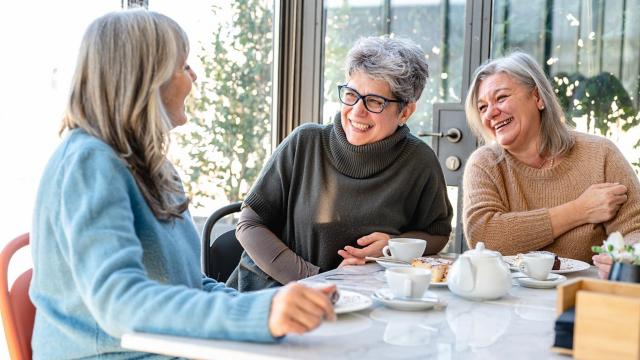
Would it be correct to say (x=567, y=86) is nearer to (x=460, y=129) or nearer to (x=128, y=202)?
(x=460, y=129)

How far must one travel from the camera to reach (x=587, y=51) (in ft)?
10.3

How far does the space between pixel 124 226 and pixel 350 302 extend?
42 centimetres

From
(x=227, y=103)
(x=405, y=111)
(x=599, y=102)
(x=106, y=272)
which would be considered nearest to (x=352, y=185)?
(x=405, y=111)

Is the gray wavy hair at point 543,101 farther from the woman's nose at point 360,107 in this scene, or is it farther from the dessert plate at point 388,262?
the dessert plate at point 388,262

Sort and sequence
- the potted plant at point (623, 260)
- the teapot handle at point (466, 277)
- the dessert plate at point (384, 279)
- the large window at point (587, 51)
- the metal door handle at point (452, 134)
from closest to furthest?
1. the potted plant at point (623, 260)
2. the teapot handle at point (466, 277)
3. the dessert plate at point (384, 279)
4. the large window at point (587, 51)
5. the metal door handle at point (452, 134)

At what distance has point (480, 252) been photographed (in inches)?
53.6

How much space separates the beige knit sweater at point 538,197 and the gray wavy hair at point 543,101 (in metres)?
0.05

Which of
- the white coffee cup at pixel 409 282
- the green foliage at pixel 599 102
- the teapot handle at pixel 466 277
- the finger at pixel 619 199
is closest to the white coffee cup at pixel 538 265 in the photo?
the teapot handle at pixel 466 277

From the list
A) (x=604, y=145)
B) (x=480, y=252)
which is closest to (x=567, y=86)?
(x=604, y=145)

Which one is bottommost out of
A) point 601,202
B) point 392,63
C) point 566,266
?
point 566,266

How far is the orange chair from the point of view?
1.30 m

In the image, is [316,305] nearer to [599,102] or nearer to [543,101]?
[543,101]

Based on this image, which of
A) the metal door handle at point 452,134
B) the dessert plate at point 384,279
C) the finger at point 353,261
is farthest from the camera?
the metal door handle at point 452,134

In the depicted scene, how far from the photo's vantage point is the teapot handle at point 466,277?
1.33 metres
